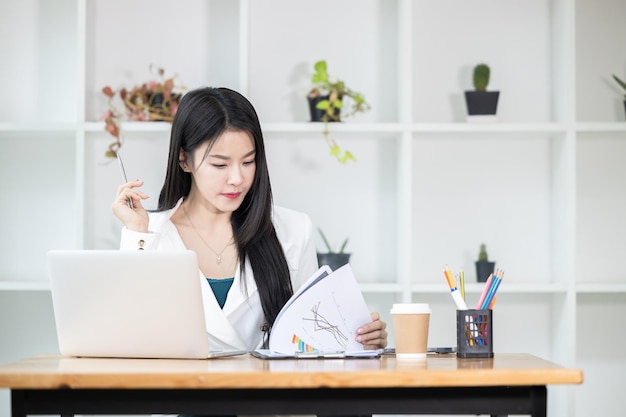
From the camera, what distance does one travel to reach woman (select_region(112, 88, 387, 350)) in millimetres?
2442

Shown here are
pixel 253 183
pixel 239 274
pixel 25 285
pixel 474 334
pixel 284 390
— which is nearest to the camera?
pixel 284 390

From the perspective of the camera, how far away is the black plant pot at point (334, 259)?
3471mm

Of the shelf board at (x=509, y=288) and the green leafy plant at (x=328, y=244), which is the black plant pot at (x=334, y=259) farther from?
the shelf board at (x=509, y=288)

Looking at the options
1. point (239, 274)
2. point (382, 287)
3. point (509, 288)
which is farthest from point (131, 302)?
point (509, 288)

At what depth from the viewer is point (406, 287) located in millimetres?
3348

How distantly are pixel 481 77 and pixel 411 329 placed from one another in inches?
72.8

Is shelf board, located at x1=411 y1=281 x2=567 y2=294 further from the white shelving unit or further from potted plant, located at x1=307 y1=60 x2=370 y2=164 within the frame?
potted plant, located at x1=307 y1=60 x2=370 y2=164

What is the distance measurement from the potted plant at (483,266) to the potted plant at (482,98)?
524mm

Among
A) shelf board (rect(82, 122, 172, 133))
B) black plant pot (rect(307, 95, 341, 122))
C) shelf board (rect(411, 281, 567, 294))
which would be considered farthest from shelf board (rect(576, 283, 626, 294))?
shelf board (rect(82, 122, 172, 133))

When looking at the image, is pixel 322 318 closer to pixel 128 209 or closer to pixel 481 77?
pixel 128 209

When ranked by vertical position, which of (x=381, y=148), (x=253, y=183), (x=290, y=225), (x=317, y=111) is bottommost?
(x=290, y=225)

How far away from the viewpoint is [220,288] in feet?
8.27

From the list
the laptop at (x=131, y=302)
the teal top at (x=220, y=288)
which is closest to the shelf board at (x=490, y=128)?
the teal top at (x=220, y=288)

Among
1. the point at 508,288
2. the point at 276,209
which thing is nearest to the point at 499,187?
the point at 508,288
